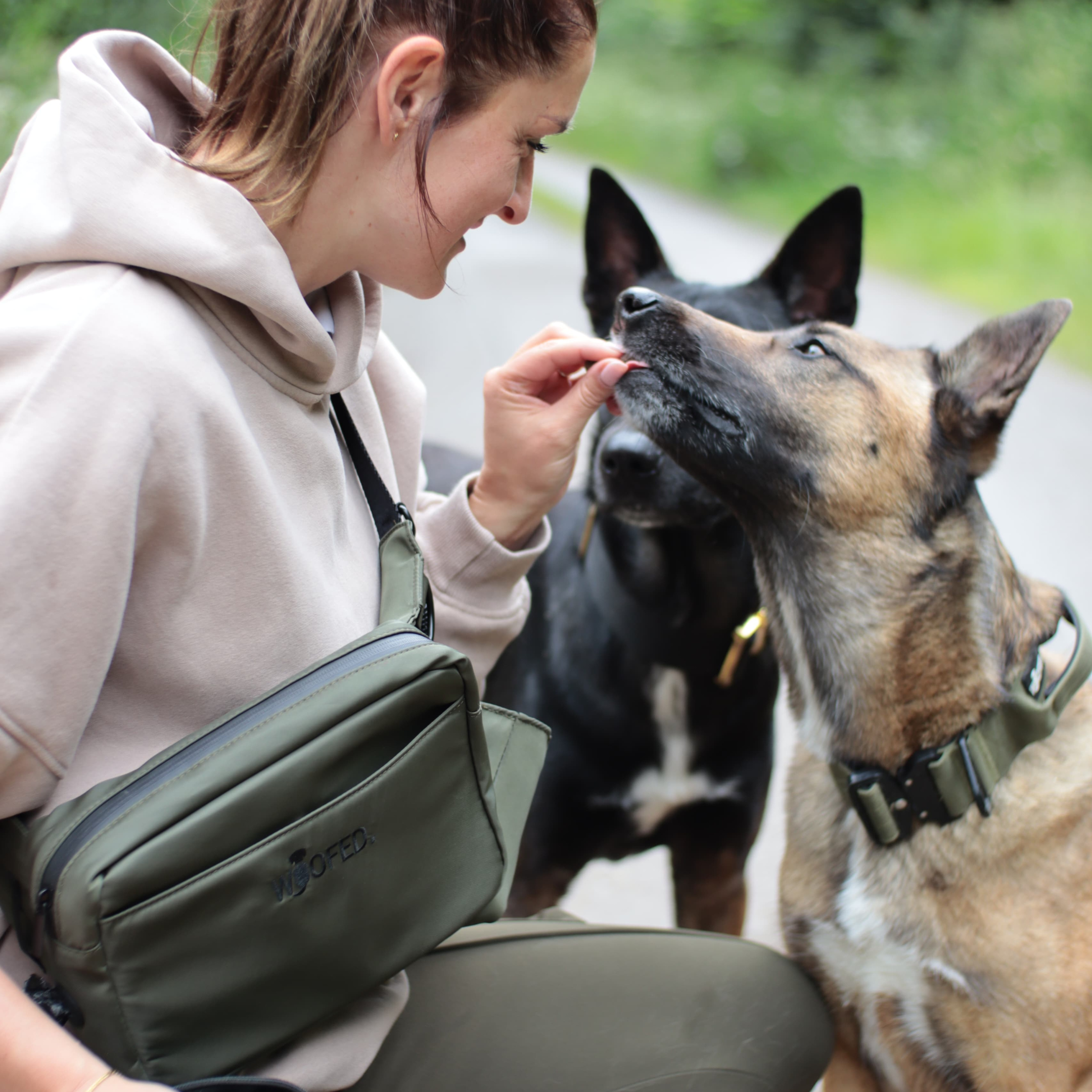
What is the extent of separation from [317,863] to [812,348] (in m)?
1.32

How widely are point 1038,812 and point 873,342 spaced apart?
88cm

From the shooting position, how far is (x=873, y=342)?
2104mm

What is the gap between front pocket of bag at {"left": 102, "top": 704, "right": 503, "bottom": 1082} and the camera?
3.75 ft

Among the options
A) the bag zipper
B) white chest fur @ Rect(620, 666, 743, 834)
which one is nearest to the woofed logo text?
the bag zipper

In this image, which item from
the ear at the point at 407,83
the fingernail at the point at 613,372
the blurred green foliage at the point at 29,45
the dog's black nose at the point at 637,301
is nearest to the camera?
the ear at the point at 407,83

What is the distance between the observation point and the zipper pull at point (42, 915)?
1112 millimetres

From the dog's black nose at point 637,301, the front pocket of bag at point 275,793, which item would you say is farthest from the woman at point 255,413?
the dog's black nose at point 637,301

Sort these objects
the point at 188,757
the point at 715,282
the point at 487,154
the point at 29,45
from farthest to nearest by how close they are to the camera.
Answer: the point at 715,282 < the point at 29,45 < the point at 487,154 < the point at 188,757

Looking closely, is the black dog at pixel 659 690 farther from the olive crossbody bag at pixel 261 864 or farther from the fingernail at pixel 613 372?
the olive crossbody bag at pixel 261 864

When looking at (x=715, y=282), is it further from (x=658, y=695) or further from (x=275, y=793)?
(x=275, y=793)

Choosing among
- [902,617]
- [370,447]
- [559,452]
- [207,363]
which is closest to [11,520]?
[207,363]

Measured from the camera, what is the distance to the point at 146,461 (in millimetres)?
1178

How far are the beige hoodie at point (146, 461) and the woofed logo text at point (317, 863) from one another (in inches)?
8.7

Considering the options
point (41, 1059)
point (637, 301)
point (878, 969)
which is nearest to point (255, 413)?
point (41, 1059)
